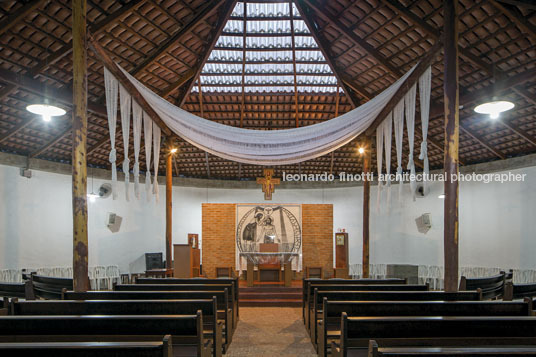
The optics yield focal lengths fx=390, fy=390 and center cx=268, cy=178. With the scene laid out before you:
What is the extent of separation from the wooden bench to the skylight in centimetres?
672

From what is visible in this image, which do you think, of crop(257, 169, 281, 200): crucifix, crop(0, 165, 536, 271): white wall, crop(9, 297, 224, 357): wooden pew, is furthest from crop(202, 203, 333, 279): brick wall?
crop(9, 297, 224, 357): wooden pew

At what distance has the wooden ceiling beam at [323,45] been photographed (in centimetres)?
862

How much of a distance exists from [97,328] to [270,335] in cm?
366

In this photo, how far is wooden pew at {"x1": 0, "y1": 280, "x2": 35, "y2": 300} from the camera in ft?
20.3

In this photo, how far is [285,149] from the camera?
7.86m

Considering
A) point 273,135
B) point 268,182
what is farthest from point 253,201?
point 273,135

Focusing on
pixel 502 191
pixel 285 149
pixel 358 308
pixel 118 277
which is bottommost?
pixel 118 277

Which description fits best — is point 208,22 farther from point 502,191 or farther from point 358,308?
point 502,191

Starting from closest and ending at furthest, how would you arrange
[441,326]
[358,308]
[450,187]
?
[441,326]
[358,308]
[450,187]

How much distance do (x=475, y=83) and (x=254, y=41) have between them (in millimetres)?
5361

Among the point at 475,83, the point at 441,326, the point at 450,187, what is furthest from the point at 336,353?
the point at 475,83

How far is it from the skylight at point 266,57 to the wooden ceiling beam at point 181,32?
1.01 m

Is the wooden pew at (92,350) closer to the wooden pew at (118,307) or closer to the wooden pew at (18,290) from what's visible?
the wooden pew at (118,307)

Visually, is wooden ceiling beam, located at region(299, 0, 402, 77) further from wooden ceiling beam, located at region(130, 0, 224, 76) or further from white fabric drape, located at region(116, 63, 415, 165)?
wooden ceiling beam, located at region(130, 0, 224, 76)
